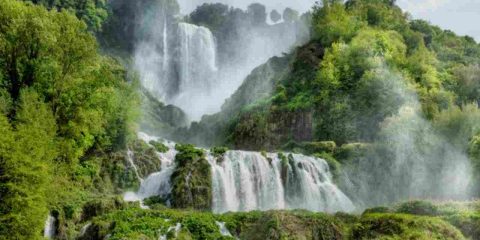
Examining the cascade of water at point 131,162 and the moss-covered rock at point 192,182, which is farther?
the cascade of water at point 131,162

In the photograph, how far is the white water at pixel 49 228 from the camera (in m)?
30.4

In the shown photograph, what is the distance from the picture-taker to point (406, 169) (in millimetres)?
44125

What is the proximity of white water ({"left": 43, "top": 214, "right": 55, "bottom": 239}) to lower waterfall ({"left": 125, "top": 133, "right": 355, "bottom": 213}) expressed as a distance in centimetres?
794

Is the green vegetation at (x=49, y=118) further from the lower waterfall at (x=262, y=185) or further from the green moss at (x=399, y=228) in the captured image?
the green moss at (x=399, y=228)

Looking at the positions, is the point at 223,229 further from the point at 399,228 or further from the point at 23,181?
the point at 399,228

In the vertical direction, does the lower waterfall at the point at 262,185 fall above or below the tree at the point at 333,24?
below

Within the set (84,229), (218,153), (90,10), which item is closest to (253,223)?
(84,229)

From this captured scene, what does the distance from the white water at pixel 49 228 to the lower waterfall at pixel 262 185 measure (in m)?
7.94

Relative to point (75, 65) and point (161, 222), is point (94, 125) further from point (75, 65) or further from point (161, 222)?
point (161, 222)

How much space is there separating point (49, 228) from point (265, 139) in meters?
27.9

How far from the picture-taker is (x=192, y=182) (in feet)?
124

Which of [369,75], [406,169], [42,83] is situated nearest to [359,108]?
[369,75]

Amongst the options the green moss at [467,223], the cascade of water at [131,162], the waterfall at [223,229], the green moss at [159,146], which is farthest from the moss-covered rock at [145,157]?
the green moss at [467,223]

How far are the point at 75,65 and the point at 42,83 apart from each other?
2.78 m
